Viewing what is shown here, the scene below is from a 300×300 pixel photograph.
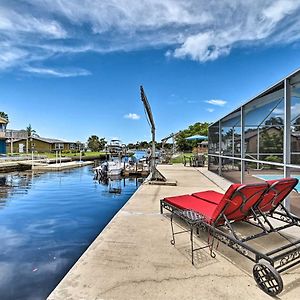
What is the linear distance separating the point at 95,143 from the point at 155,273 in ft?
202

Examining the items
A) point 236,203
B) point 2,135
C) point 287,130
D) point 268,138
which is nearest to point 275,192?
point 236,203

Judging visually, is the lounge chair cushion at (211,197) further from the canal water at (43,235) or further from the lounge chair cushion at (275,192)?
the canal water at (43,235)

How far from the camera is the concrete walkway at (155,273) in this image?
7.66 ft

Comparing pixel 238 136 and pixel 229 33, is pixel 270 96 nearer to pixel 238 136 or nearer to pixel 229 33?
pixel 238 136

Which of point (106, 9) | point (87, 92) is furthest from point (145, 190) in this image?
point (87, 92)

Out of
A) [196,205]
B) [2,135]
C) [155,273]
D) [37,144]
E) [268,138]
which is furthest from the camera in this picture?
[37,144]

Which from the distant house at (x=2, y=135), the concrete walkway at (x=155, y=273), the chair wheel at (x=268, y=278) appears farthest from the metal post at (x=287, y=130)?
the distant house at (x=2, y=135)

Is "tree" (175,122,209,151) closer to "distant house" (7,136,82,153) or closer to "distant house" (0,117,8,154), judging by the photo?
"distant house" (7,136,82,153)

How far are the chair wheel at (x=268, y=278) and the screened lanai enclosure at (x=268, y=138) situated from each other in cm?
278

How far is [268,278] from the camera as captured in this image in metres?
2.36

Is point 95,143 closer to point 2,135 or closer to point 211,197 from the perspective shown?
point 2,135

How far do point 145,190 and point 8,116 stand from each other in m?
66.9

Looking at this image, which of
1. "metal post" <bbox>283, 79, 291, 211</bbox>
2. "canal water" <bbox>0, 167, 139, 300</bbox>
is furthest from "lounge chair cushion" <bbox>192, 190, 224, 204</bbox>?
"canal water" <bbox>0, 167, 139, 300</bbox>

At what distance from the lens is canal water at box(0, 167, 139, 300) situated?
3.43 meters
